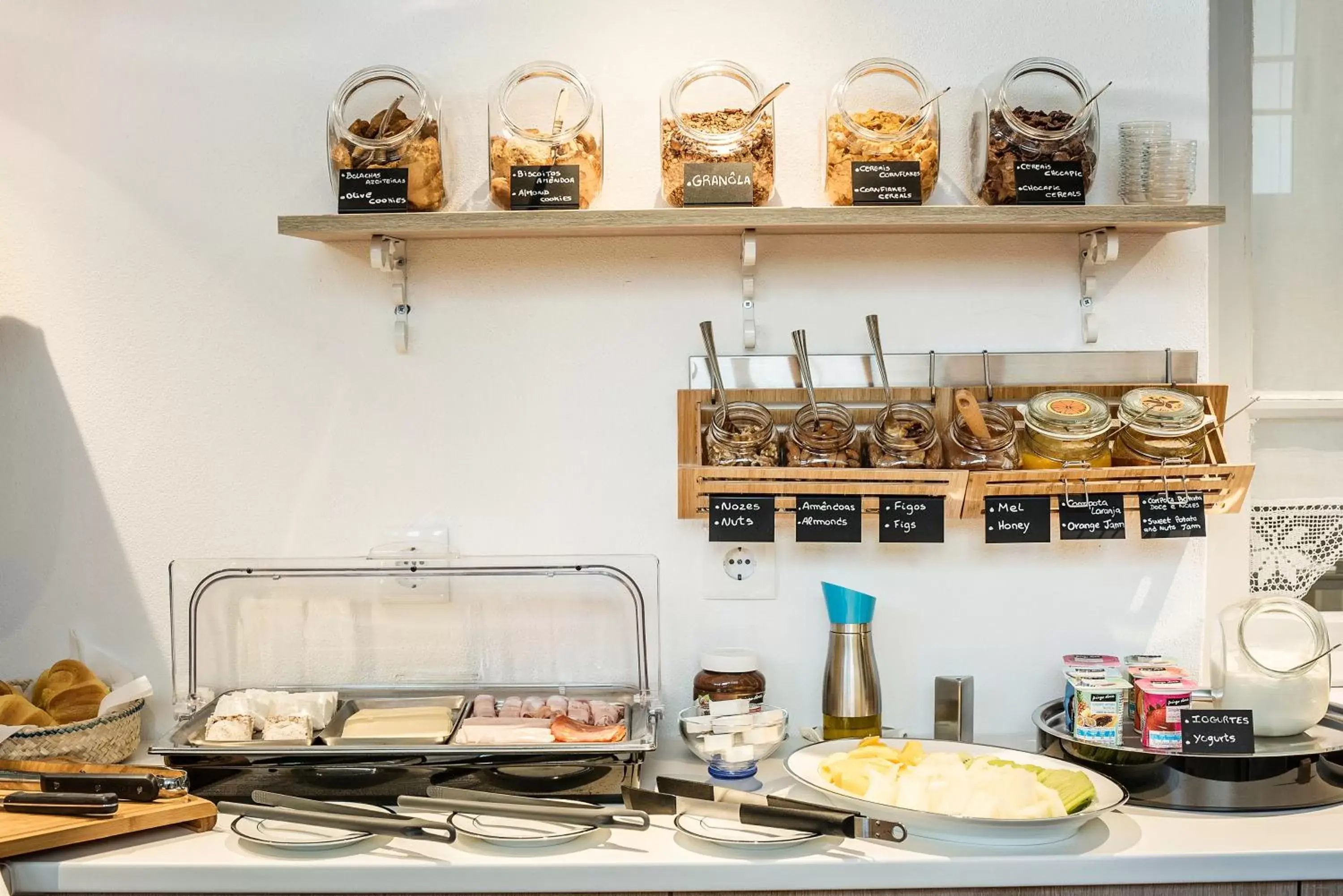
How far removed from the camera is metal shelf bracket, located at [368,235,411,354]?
1.85 meters

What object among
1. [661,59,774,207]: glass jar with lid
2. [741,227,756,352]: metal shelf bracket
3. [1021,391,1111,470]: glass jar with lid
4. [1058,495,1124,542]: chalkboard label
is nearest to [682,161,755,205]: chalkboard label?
[661,59,774,207]: glass jar with lid

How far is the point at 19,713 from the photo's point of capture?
173 centimetres

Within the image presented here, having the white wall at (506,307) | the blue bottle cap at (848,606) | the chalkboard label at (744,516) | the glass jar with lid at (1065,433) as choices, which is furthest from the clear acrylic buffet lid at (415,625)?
the glass jar with lid at (1065,433)

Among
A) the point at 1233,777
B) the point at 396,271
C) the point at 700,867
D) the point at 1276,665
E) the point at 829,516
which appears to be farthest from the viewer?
the point at 396,271

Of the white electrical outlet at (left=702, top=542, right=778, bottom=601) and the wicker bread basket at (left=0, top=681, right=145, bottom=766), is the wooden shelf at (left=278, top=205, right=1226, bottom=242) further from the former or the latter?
the wicker bread basket at (left=0, top=681, right=145, bottom=766)

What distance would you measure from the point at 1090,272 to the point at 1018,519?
467 mm

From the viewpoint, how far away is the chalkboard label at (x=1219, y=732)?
1584 mm

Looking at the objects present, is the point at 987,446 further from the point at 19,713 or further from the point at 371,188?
the point at 19,713

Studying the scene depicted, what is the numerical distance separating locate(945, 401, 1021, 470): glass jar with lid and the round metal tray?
0.44m

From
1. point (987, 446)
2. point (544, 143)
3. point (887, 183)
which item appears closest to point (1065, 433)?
point (987, 446)

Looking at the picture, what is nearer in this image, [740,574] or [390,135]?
[390,135]

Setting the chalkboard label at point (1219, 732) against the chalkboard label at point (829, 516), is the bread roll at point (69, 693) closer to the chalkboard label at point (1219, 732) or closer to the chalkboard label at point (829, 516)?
the chalkboard label at point (829, 516)

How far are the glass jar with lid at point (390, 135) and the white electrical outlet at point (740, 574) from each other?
748 mm

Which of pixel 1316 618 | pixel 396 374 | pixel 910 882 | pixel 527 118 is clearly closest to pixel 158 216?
pixel 396 374
